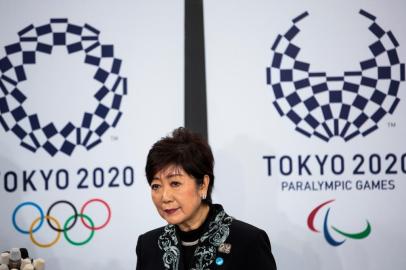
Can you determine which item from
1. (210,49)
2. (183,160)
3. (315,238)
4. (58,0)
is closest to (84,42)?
(58,0)

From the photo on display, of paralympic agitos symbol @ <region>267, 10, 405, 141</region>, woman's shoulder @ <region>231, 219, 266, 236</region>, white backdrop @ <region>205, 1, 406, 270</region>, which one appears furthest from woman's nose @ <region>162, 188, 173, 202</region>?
paralympic agitos symbol @ <region>267, 10, 405, 141</region>

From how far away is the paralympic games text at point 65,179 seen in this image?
9.73ft

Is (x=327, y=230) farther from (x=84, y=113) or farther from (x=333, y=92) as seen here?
(x=84, y=113)

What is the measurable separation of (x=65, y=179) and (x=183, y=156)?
1.42 meters

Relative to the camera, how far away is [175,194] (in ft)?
5.81

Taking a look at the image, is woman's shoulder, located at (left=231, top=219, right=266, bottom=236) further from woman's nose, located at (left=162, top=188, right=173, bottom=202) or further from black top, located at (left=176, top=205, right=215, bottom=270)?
woman's nose, located at (left=162, top=188, right=173, bottom=202)

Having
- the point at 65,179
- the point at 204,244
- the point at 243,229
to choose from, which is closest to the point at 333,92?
the point at 243,229

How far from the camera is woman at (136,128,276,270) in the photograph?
178 centimetres

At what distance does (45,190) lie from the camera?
9.73 feet

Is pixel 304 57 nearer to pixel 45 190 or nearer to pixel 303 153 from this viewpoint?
pixel 303 153

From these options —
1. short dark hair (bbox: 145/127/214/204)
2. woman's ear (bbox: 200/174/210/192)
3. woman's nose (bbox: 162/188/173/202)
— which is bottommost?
woman's nose (bbox: 162/188/173/202)

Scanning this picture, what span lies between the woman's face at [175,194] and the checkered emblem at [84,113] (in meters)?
1.30

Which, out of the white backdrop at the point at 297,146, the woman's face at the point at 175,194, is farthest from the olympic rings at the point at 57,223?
the woman's face at the point at 175,194

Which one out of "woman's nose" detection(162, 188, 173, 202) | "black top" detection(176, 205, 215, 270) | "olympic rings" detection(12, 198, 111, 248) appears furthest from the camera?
"olympic rings" detection(12, 198, 111, 248)
